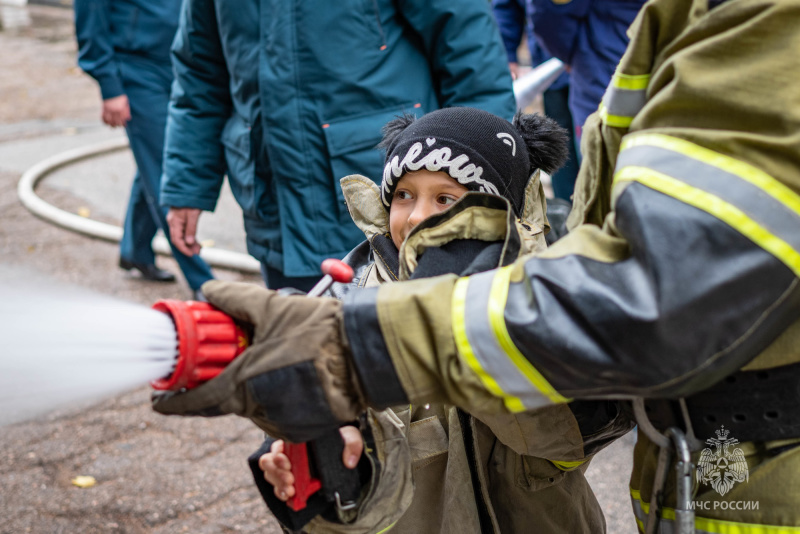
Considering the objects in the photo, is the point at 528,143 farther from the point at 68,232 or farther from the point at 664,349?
the point at 68,232

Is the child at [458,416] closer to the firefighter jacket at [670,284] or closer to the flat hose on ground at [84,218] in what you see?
the firefighter jacket at [670,284]

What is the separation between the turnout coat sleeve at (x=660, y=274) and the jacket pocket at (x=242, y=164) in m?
1.81

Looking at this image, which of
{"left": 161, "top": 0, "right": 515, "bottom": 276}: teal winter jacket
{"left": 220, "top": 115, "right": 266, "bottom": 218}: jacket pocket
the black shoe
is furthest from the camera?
the black shoe

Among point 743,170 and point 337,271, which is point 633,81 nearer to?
point 743,170

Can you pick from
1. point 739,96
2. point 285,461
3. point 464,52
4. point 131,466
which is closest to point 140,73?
point 131,466

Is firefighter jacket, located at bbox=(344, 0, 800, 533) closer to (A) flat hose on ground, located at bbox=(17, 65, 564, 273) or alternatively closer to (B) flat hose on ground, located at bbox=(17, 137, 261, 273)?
(A) flat hose on ground, located at bbox=(17, 65, 564, 273)

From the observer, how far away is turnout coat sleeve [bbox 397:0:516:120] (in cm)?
277

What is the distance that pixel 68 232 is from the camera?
688 cm

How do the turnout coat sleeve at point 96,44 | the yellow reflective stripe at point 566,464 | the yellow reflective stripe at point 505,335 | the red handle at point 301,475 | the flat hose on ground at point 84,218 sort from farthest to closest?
1. the flat hose on ground at point 84,218
2. the turnout coat sleeve at point 96,44
3. the yellow reflective stripe at point 566,464
4. the red handle at point 301,475
5. the yellow reflective stripe at point 505,335

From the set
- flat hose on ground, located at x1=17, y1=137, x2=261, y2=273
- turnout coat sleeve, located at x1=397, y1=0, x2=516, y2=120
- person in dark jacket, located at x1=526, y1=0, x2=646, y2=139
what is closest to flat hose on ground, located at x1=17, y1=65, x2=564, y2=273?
flat hose on ground, located at x1=17, y1=137, x2=261, y2=273

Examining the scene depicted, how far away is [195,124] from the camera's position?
3.25m

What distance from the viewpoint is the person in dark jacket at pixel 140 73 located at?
480 cm

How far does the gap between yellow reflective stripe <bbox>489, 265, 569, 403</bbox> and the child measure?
305 mm

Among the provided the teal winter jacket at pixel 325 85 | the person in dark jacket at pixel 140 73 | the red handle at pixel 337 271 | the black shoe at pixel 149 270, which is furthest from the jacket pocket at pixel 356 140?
the black shoe at pixel 149 270
